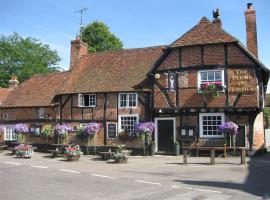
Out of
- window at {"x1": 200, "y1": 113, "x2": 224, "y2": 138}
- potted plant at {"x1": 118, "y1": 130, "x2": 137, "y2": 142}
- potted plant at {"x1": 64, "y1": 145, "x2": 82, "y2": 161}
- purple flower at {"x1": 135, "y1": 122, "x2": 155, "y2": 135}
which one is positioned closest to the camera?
potted plant at {"x1": 64, "y1": 145, "x2": 82, "y2": 161}

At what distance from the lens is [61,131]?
2766 cm

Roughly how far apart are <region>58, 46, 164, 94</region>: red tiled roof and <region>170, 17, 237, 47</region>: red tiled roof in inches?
145

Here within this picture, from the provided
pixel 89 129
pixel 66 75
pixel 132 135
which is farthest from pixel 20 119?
pixel 132 135

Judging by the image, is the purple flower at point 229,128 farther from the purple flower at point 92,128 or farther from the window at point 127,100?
the purple flower at point 92,128

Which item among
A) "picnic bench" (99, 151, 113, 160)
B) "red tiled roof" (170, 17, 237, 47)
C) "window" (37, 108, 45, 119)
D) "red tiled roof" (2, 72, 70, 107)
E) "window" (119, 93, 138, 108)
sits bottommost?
"picnic bench" (99, 151, 113, 160)

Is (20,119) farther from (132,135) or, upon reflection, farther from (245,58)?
(245,58)

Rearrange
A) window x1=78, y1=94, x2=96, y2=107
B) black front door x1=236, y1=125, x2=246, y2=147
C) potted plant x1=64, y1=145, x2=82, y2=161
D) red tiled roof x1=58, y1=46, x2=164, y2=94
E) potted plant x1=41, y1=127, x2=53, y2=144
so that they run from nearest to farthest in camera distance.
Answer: potted plant x1=64, y1=145, x2=82, y2=161, black front door x1=236, y1=125, x2=246, y2=147, red tiled roof x1=58, y1=46, x2=164, y2=94, window x1=78, y1=94, x2=96, y2=107, potted plant x1=41, y1=127, x2=53, y2=144

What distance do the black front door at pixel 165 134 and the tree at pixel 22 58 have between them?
34.0m

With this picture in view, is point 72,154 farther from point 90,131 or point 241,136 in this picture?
point 241,136

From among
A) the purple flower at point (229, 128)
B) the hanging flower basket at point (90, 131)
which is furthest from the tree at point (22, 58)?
the purple flower at point (229, 128)

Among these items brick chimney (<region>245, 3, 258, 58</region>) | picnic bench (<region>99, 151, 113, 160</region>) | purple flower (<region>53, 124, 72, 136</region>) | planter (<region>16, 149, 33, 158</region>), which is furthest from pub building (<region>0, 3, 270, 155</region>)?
planter (<region>16, 149, 33, 158</region>)

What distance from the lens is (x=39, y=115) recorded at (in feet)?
100

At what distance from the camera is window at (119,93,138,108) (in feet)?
86.2

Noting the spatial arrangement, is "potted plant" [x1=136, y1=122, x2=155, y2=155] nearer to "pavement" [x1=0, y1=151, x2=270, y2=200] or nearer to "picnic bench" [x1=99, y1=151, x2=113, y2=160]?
"picnic bench" [x1=99, y1=151, x2=113, y2=160]
